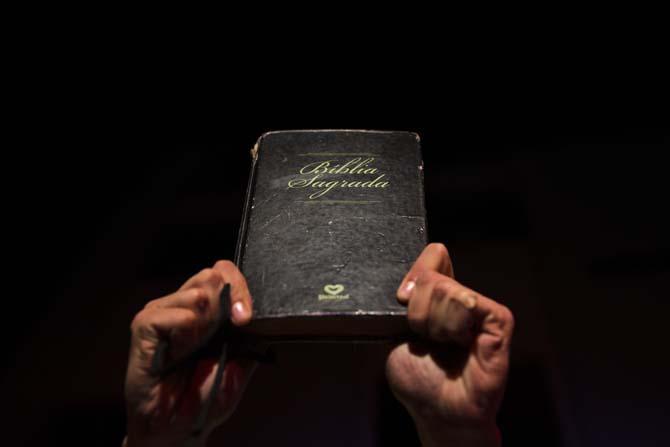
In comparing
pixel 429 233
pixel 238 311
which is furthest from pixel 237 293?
pixel 429 233

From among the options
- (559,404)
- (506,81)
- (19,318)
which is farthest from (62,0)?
(559,404)

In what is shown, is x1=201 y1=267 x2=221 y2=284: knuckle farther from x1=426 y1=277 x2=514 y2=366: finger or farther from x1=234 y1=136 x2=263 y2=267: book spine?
x1=426 y1=277 x2=514 y2=366: finger

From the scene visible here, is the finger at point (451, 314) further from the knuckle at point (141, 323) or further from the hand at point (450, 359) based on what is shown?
the knuckle at point (141, 323)

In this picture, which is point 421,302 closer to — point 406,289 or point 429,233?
point 406,289

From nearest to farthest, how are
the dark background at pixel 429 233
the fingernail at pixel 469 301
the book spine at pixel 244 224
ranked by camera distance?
the fingernail at pixel 469 301 → the book spine at pixel 244 224 → the dark background at pixel 429 233

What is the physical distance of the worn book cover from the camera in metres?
0.61

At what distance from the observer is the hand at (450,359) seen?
535mm

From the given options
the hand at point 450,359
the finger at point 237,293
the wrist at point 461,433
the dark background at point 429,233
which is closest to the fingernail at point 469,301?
the hand at point 450,359

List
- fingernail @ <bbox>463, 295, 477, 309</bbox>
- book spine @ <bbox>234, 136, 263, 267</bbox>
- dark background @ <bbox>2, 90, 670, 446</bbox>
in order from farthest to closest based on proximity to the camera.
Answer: dark background @ <bbox>2, 90, 670, 446</bbox>, book spine @ <bbox>234, 136, 263, 267</bbox>, fingernail @ <bbox>463, 295, 477, 309</bbox>

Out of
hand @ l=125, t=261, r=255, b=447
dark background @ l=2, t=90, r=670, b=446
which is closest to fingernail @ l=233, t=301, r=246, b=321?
hand @ l=125, t=261, r=255, b=447

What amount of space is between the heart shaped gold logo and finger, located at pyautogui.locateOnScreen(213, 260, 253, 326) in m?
0.08

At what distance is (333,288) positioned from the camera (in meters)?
0.61

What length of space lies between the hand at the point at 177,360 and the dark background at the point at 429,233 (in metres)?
0.27

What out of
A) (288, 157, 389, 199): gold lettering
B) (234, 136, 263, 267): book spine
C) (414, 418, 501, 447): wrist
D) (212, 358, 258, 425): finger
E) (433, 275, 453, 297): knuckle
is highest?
(288, 157, 389, 199): gold lettering
